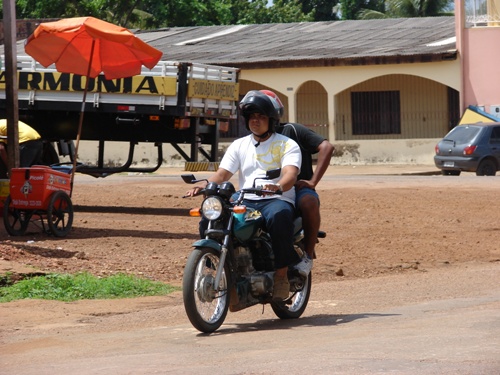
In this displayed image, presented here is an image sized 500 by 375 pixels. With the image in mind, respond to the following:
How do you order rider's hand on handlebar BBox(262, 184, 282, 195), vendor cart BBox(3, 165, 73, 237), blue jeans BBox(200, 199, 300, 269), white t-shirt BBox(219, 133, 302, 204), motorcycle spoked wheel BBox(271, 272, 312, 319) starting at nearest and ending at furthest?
rider's hand on handlebar BBox(262, 184, 282, 195) → blue jeans BBox(200, 199, 300, 269) → white t-shirt BBox(219, 133, 302, 204) → motorcycle spoked wheel BBox(271, 272, 312, 319) → vendor cart BBox(3, 165, 73, 237)

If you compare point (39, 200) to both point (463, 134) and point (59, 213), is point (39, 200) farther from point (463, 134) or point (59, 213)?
point (463, 134)

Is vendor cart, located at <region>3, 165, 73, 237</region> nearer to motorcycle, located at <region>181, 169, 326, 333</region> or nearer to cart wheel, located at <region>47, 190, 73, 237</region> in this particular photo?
cart wheel, located at <region>47, 190, 73, 237</region>

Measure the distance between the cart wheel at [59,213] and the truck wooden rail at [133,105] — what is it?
3.02 meters

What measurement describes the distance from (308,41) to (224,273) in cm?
3174

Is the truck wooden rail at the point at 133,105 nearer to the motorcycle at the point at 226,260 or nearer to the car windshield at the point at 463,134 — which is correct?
the motorcycle at the point at 226,260

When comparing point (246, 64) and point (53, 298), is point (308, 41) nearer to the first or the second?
point (246, 64)

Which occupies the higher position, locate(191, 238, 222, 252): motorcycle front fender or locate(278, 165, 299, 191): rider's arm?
locate(278, 165, 299, 191): rider's arm

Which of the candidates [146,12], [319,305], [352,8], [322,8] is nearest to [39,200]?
[319,305]

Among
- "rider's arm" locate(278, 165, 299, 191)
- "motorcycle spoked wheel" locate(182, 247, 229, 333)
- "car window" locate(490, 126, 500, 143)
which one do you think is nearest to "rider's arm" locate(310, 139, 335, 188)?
"rider's arm" locate(278, 165, 299, 191)

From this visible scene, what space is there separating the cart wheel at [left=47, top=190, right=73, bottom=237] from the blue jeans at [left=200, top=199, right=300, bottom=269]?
631 cm

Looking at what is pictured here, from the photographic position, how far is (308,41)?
3891cm

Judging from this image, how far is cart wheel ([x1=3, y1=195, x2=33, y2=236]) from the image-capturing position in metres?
13.9

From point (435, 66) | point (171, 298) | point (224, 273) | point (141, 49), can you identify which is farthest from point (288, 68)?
point (224, 273)

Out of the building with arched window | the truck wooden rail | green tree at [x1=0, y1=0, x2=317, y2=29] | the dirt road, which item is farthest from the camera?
green tree at [x1=0, y1=0, x2=317, y2=29]
